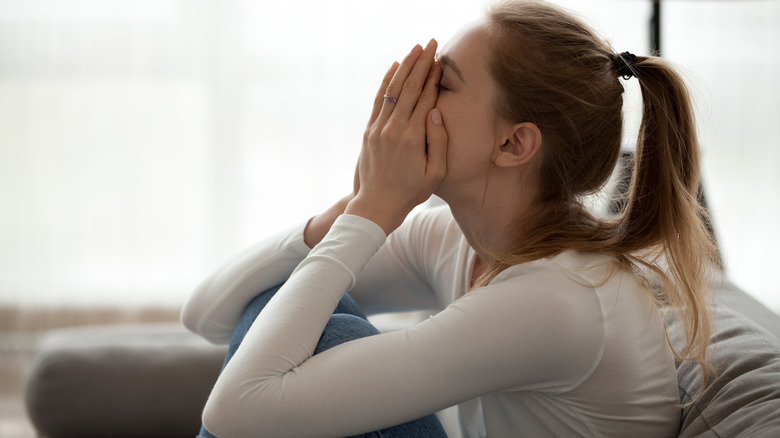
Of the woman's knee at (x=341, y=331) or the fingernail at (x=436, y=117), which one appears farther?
the fingernail at (x=436, y=117)

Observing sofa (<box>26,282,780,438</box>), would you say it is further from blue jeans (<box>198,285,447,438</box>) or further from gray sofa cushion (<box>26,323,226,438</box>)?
blue jeans (<box>198,285,447,438</box>)

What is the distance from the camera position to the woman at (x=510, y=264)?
0.89 m

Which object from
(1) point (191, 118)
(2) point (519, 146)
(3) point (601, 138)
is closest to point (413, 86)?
(2) point (519, 146)

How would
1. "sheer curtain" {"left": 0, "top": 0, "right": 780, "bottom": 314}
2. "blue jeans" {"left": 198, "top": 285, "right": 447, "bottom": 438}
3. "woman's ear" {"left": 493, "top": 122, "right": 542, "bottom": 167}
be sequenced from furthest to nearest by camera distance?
"sheer curtain" {"left": 0, "top": 0, "right": 780, "bottom": 314}
"woman's ear" {"left": 493, "top": 122, "right": 542, "bottom": 167}
"blue jeans" {"left": 198, "top": 285, "right": 447, "bottom": 438}

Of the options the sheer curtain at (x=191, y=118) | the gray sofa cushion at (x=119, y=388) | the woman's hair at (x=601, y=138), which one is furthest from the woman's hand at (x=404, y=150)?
the sheer curtain at (x=191, y=118)

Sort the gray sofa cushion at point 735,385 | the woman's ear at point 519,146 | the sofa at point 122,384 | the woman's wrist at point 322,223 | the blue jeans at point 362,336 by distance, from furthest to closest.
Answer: the sofa at point 122,384 → the woman's wrist at point 322,223 → the woman's ear at point 519,146 → the blue jeans at point 362,336 → the gray sofa cushion at point 735,385

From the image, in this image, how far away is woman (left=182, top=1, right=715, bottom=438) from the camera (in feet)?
2.93

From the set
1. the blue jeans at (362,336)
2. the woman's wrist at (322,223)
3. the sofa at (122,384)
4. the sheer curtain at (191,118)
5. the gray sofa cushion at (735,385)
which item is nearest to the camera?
the gray sofa cushion at (735,385)

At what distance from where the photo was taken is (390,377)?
0.88 metres

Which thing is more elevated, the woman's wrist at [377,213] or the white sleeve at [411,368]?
the woman's wrist at [377,213]

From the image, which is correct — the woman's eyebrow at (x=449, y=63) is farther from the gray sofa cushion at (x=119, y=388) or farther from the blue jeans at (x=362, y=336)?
the gray sofa cushion at (x=119, y=388)

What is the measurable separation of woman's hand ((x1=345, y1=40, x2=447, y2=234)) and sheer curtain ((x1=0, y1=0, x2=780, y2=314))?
1933 millimetres

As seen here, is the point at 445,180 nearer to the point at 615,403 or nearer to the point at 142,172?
the point at 615,403

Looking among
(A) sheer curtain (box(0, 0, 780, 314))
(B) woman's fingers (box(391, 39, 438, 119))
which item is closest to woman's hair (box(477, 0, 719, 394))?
(B) woman's fingers (box(391, 39, 438, 119))
